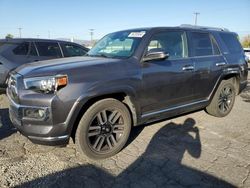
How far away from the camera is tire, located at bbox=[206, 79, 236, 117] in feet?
18.9

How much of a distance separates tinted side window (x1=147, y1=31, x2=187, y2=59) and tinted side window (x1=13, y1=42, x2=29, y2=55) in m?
4.08

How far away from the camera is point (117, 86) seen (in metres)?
3.78

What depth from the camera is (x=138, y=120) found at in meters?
4.21

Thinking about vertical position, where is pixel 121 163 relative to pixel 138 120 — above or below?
below

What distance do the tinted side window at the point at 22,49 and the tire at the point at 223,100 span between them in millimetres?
4816

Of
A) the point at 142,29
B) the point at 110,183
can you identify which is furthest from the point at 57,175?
the point at 142,29

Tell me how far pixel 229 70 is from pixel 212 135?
5.30ft

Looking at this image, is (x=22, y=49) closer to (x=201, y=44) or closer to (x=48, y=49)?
(x=48, y=49)

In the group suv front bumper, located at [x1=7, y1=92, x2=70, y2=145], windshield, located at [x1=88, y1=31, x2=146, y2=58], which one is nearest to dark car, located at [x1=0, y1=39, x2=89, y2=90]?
windshield, located at [x1=88, y1=31, x2=146, y2=58]

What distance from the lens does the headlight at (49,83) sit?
3326mm

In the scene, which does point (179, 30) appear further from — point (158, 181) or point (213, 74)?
point (158, 181)

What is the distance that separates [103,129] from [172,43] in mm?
2021

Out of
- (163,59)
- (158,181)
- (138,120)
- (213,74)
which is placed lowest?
(158,181)

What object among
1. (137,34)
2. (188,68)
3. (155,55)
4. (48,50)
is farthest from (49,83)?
(48,50)
